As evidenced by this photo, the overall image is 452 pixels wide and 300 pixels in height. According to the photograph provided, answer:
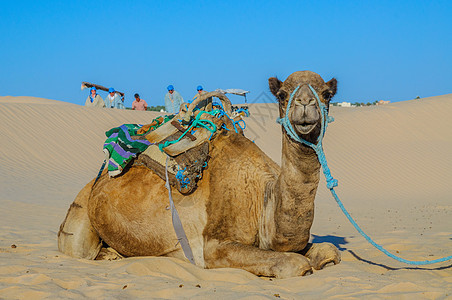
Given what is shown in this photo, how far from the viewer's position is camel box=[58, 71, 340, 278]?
4.39 m

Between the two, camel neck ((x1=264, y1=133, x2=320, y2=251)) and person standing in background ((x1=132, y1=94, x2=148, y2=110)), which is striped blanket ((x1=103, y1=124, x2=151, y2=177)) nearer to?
camel neck ((x1=264, y1=133, x2=320, y2=251))

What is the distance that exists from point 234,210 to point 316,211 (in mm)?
8309

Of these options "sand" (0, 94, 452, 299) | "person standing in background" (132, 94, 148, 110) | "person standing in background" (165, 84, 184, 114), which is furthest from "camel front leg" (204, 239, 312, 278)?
"person standing in background" (132, 94, 148, 110)

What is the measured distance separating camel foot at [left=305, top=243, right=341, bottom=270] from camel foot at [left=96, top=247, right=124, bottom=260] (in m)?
2.20

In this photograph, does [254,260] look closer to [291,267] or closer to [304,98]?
[291,267]

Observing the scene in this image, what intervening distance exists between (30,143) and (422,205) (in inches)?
520

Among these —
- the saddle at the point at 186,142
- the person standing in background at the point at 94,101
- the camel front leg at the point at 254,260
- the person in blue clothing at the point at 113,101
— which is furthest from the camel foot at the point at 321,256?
the person in blue clothing at the point at 113,101

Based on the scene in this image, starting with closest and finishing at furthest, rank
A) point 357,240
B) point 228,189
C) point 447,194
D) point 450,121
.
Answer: point 228,189, point 357,240, point 447,194, point 450,121

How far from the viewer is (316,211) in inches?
520

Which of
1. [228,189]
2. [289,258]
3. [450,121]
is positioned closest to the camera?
[289,258]

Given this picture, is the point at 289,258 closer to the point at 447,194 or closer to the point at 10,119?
the point at 447,194

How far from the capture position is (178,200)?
544 centimetres

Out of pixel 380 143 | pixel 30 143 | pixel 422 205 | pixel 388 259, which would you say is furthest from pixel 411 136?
pixel 388 259

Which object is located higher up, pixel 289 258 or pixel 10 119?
pixel 10 119
